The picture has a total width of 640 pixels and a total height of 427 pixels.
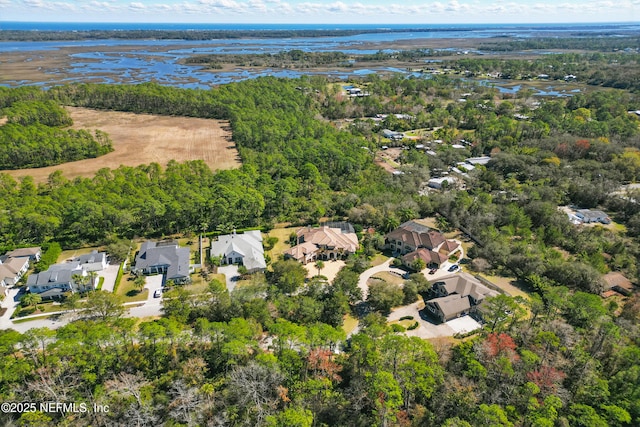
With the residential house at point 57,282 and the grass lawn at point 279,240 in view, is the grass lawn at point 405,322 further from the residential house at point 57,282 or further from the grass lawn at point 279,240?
the residential house at point 57,282

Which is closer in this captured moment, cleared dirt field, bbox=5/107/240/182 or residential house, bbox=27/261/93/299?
residential house, bbox=27/261/93/299

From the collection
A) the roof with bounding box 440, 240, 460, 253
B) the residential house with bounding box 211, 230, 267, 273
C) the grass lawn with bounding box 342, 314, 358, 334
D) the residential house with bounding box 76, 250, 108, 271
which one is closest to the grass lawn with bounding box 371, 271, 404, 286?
the grass lawn with bounding box 342, 314, 358, 334

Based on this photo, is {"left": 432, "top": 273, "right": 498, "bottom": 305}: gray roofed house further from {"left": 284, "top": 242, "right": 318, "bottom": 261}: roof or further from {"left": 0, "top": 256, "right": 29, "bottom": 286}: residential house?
{"left": 0, "top": 256, "right": 29, "bottom": 286}: residential house

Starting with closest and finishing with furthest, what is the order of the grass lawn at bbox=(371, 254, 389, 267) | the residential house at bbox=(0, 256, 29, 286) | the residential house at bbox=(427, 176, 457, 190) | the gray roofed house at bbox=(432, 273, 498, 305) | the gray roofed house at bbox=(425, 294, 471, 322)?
the gray roofed house at bbox=(425, 294, 471, 322), the gray roofed house at bbox=(432, 273, 498, 305), the residential house at bbox=(0, 256, 29, 286), the grass lawn at bbox=(371, 254, 389, 267), the residential house at bbox=(427, 176, 457, 190)

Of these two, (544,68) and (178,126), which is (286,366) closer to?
(178,126)

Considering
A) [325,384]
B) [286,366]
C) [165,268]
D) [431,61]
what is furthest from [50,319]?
[431,61]

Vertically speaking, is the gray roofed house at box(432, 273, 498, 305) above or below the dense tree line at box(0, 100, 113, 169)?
below

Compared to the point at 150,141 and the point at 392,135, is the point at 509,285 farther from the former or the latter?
the point at 150,141

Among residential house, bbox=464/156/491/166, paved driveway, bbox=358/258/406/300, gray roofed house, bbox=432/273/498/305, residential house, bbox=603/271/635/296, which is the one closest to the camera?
gray roofed house, bbox=432/273/498/305
